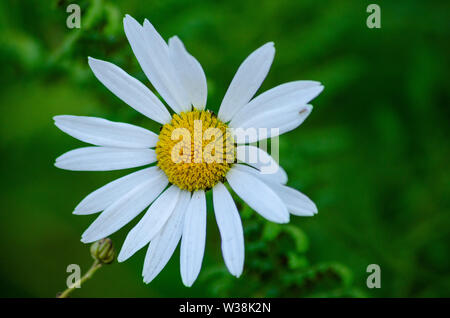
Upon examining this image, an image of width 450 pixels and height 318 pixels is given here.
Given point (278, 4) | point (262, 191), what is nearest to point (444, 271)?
point (262, 191)

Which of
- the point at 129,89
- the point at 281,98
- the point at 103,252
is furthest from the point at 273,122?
the point at 103,252

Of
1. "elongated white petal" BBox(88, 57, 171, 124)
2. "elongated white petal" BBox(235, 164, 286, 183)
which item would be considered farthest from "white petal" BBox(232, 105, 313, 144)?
"elongated white petal" BBox(88, 57, 171, 124)

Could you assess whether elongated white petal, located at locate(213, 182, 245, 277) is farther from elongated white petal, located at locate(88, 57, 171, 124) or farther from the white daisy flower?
elongated white petal, located at locate(88, 57, 171, 124)

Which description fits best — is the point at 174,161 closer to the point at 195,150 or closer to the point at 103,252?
the point at 195,150

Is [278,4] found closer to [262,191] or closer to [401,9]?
[401,9]

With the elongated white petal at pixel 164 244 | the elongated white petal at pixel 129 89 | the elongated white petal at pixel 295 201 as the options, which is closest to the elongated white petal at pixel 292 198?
the elongated white petal at pixel 295 201

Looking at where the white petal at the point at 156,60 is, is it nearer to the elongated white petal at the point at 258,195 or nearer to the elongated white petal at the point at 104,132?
the elongated white petal at the point at 104,132
